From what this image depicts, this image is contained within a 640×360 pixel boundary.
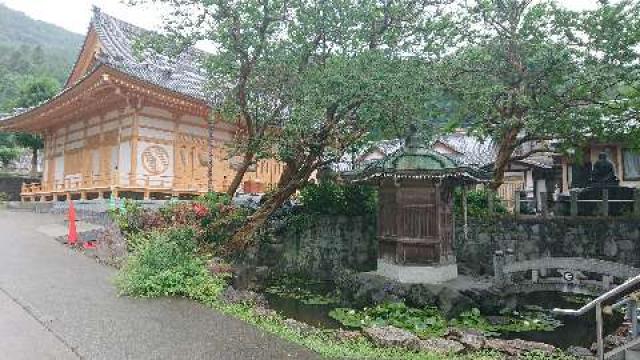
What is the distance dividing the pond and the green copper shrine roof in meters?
3.90

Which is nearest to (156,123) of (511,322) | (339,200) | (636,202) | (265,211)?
(265,211)

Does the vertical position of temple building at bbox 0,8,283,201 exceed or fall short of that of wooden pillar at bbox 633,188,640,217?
it exceeds it

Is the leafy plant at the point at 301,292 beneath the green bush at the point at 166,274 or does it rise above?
beneath

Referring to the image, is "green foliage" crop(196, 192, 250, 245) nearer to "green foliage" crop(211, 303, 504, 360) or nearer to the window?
"green foliage" crop(211, 303, 504, 360)

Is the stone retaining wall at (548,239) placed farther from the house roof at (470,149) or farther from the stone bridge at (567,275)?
the house roof at (470,149)

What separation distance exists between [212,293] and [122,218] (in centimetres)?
615

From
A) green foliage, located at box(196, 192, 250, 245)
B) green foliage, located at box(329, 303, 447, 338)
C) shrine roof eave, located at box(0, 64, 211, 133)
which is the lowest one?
green foliage, located at box(329, 303, 447, 338)

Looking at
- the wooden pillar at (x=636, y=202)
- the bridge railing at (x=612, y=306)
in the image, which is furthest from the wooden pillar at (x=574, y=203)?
the bridge railing at (x=612, y=306)

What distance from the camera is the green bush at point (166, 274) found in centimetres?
836

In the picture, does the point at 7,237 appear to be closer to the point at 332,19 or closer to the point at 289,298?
the point at 289,298

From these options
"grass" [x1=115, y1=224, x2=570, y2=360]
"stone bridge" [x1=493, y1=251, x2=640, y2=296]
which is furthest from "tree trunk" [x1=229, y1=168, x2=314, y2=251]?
"stone bridge" [x1=493, y1=251, x2=640, y2=296]

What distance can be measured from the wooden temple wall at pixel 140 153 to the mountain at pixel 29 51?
20.6 m

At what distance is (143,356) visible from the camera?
221 inches

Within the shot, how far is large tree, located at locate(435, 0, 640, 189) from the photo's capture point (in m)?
15.1
